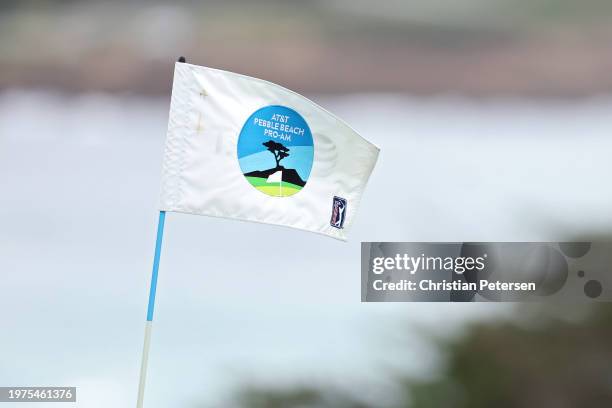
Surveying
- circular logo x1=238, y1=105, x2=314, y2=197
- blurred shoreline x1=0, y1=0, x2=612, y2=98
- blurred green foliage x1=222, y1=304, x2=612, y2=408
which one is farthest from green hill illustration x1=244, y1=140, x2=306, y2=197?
blurred green foliage x1=222, y1=304, x2=612, y2=408

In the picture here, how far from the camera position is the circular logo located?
3.79m

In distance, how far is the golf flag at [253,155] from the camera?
3.71 meters

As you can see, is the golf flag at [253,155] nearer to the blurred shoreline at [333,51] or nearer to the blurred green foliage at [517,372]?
the blurred shoreline at [333,51]

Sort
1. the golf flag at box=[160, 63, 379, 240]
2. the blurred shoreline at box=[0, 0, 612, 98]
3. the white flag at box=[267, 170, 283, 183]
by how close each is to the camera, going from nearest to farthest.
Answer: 1. the golf flag at box=[160, 63, 379, 240]
2. the white flag at box=[267, 170, 283, 183]
3. the blurred shoreline at box=[0, 0, 612, 98]

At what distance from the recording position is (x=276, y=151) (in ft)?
12.5

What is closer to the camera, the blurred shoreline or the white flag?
the white flag

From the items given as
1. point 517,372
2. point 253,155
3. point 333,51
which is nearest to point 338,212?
point 253,155

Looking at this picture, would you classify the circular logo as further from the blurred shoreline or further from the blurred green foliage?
the blurred green foliage

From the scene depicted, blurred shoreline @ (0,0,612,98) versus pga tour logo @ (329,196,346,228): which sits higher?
blurred shoreline @ (0,0,612,98)

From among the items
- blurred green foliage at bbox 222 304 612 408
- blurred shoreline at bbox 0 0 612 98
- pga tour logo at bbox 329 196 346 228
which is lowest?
blurred green foliage at bbox 222 304 612 408

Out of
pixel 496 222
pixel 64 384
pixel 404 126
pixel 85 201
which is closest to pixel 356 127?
pixel 404 126

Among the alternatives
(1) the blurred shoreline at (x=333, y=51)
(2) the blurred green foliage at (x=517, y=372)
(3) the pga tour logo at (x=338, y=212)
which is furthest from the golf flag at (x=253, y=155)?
(2) the blurred green foliage at (x=517, y=372)

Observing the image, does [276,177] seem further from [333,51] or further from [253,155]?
[333,51]

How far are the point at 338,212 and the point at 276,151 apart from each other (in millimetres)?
392
